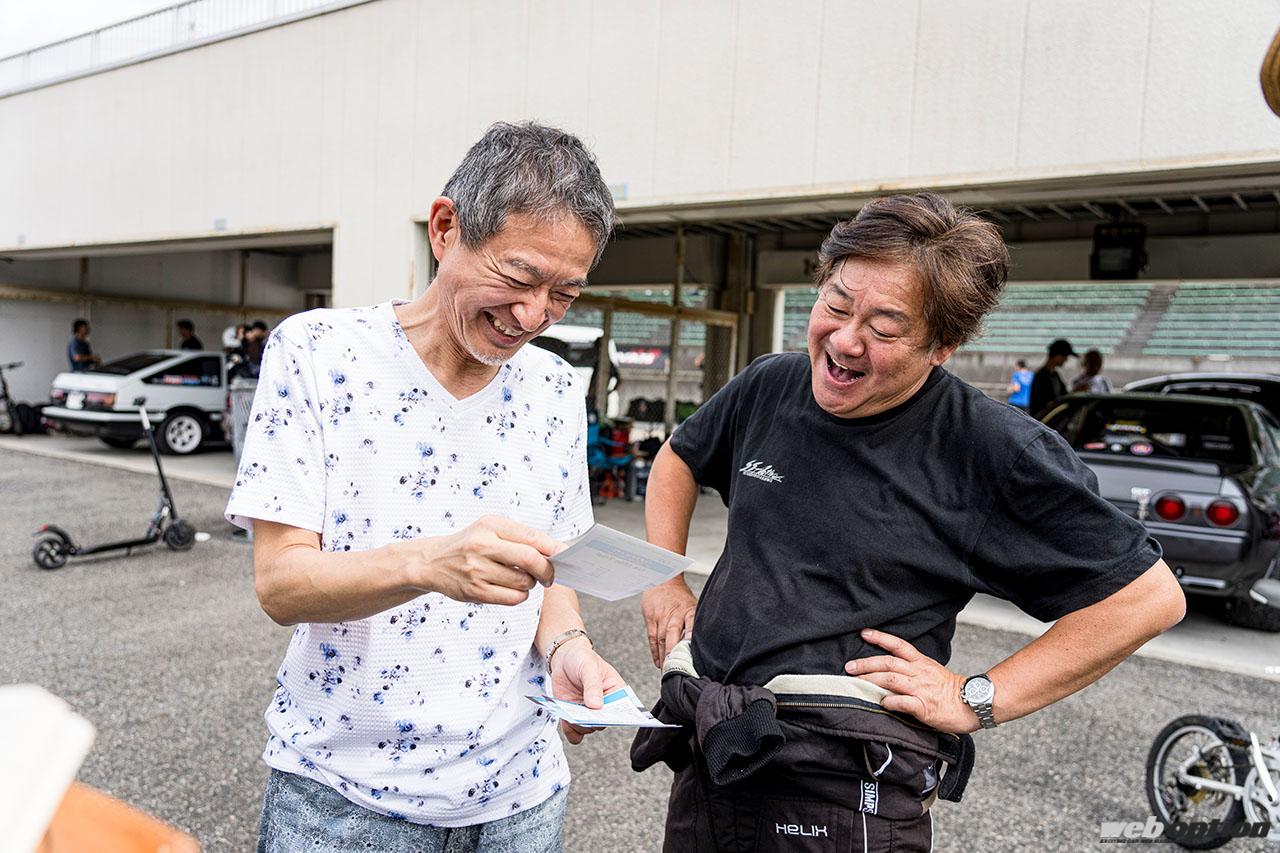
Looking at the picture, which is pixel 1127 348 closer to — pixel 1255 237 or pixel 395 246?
pixel 1255 237

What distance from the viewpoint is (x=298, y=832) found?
4.77 feet

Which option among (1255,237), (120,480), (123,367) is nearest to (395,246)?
(120,480)

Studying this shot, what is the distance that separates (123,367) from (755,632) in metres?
15.3

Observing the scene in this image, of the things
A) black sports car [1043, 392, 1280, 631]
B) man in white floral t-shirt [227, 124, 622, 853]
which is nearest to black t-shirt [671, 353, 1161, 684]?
man in white floral t-shirt [227, 124, 622, 853]

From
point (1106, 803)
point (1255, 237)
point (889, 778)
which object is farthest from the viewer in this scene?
point (1255, 237)

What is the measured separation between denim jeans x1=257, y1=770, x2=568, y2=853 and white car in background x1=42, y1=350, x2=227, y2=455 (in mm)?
14124

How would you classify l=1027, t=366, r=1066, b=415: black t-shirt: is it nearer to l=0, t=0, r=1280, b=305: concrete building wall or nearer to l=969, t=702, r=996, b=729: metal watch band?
l=0, t=0, r=1280, b=305: concrete building wall

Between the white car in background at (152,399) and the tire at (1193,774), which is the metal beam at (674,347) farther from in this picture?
the tire at (1193,774)

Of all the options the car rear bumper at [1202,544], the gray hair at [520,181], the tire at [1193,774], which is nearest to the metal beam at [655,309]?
the car rear bumper at [1202,544]

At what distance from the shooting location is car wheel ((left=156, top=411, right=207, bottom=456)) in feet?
47.2

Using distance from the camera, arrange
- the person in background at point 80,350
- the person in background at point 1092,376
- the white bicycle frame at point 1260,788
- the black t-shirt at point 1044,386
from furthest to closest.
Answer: the person in background at point 80,350
the person in background at point 1092,376
the black t-shirt at point 1044,386
the white bicycle frame at point 1260,788

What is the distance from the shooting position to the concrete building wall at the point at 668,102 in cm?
564

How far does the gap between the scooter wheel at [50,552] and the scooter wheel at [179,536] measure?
2.52ft

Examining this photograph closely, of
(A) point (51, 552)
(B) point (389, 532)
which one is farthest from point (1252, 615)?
(A) point (51, 552)
